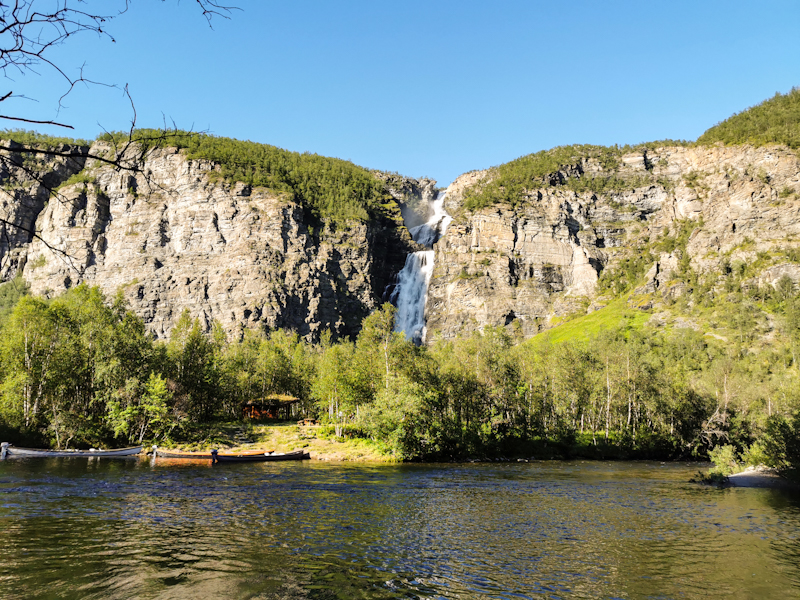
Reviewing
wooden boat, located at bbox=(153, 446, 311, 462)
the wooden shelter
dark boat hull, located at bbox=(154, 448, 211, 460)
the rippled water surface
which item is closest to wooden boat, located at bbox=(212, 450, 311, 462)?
wooden boat, located at bbox=(153, 446, 311, 462)

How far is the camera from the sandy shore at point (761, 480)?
35.2 meters

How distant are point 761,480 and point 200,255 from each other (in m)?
161

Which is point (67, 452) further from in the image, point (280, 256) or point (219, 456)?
point (280, 256)

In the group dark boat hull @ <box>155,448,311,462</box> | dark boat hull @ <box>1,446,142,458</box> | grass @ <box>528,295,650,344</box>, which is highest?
grass @ <box>528,295,650,344</box>

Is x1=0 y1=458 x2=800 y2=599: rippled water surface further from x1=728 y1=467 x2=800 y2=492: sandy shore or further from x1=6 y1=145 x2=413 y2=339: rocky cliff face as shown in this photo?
x1=6 y1=145 x2=413 y2=339: rocky cliff face

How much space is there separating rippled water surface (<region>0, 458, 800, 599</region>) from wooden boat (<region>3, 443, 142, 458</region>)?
12483 millimetres

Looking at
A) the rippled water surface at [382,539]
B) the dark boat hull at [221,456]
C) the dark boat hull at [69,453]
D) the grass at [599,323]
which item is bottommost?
the dark boat hull at [69,453]

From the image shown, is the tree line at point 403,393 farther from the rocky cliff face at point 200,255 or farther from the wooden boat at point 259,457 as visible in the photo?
the rocky cliff face at point 200,255

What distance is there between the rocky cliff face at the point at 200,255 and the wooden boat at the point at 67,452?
3961 inches

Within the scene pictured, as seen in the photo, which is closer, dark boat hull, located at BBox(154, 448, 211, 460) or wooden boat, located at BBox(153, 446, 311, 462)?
wooden boat, located at BBox(153, 446, 311, 462)

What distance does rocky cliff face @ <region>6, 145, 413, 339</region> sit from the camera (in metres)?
158

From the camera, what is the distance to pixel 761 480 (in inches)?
1462

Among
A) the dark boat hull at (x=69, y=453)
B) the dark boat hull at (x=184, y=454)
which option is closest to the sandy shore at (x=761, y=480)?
the dark boat hull at (x=184, y=454)

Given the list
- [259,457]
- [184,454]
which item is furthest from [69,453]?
[259,457]
